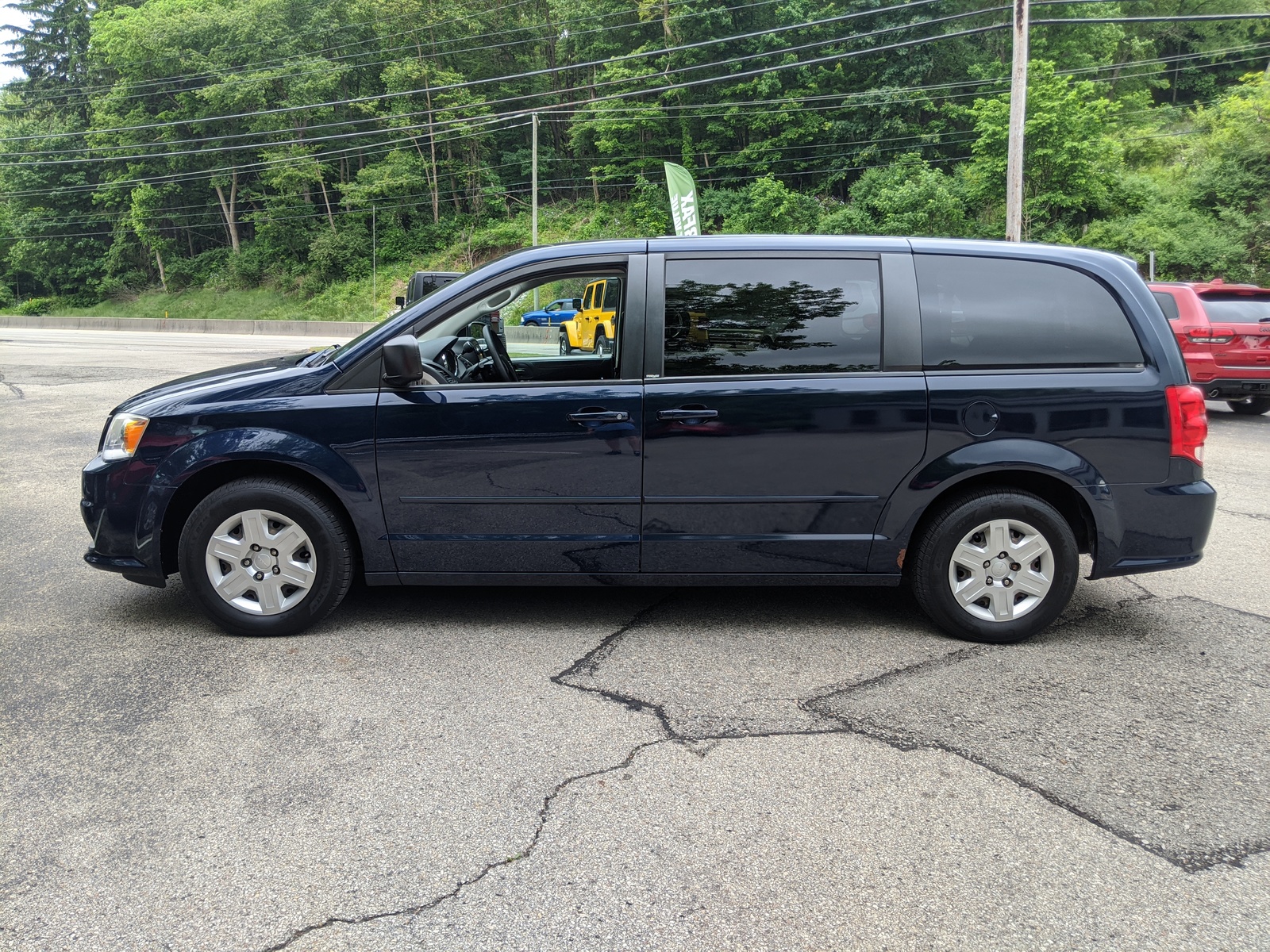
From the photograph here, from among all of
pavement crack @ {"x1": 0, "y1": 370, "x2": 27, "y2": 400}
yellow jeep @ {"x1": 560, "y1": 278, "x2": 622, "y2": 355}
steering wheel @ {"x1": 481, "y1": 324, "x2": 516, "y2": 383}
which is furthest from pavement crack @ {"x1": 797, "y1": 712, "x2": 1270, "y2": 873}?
pavement crack @ {"x1": 0, "y1": 370, "x2": 27, "y2": 400}

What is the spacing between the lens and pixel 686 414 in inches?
168

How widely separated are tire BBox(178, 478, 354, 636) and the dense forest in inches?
1402

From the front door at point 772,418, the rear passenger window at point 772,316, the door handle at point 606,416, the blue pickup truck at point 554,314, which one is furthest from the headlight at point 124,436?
the rear passenger window at point 772,316

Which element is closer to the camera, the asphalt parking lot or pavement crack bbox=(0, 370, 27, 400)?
the asphalt parking lot

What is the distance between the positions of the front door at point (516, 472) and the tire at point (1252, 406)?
12.3 m

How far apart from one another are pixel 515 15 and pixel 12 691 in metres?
70.6

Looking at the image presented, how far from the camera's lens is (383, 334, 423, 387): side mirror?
4.17 m

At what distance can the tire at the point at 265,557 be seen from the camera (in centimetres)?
434

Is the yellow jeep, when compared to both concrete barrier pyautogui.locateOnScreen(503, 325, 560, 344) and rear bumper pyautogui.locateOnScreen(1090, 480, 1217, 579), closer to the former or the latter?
concrete barrier pyautogui.locateOnScreen(503, 325, 560, 344)

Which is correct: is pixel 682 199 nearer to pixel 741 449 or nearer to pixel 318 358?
pixel 318 358

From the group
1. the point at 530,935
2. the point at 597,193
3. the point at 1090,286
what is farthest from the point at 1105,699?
the point at 597,193

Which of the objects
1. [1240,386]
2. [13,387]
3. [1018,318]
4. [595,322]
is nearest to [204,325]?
[13,387]

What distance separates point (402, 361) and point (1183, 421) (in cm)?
350

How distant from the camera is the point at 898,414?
4270 millimetres
